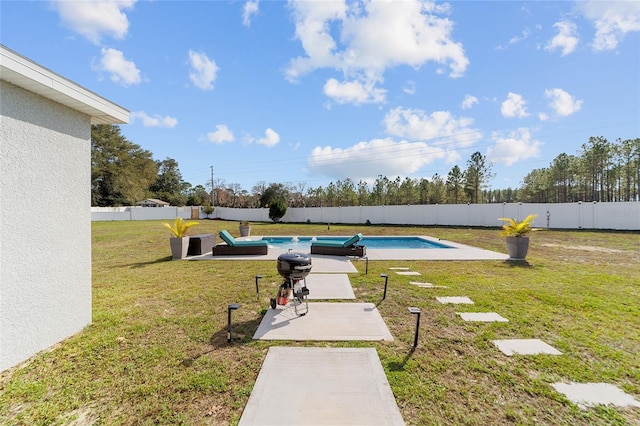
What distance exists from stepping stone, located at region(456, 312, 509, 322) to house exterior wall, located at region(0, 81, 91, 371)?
5.46m

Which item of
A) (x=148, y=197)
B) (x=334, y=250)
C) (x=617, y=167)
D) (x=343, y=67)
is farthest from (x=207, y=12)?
(x=148, y=197)

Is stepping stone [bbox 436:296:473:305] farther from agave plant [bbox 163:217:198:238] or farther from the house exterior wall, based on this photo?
agave plant [bbox 163:217:198:238]

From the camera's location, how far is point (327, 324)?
3.81 meters

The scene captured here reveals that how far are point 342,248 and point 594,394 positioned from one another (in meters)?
7.04

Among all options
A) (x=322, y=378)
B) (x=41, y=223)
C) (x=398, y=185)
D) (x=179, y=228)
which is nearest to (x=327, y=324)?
(x=322, y=378)

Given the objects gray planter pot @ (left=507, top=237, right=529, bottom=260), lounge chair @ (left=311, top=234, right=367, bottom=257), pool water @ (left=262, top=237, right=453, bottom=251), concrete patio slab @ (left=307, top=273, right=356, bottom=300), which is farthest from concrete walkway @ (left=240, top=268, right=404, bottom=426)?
pool water @ (left=262, top=237, right=453, bottom=251)

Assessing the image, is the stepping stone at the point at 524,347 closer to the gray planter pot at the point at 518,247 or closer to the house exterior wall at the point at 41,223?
the house exterior wall at the point at 41,223

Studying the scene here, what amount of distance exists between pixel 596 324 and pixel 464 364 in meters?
2.59

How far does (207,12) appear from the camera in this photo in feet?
28.3

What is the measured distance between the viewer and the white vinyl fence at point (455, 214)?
57.9ft

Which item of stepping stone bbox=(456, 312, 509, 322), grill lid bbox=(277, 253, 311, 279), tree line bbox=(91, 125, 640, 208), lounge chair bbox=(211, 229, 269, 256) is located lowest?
stepping stone bbox=(456, 312, 509, 322)

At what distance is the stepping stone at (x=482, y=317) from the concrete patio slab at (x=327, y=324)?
1320 mm

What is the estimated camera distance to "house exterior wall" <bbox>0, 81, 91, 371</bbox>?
2.76 m

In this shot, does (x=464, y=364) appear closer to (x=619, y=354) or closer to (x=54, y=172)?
(x=619, y=354)
